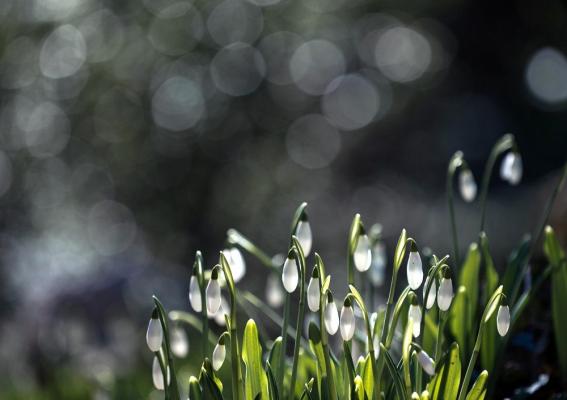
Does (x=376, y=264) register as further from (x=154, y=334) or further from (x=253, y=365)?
(x=154, y=334)

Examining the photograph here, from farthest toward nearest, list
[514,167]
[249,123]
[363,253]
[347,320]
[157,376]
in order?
1. [249,123]
2. [514,167]
3. [157,376]
4. [363,253]
5. [347,320]

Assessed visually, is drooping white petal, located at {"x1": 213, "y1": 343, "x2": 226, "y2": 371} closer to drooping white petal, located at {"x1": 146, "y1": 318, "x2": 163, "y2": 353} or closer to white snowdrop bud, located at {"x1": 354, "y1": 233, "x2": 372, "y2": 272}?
drooping white petal, located at {"x1": 146, "y1": 318, "x2": 163, "y2": 353}

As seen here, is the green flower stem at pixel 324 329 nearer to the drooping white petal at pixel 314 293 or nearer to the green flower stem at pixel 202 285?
the drooping white petal at pixel 314 293

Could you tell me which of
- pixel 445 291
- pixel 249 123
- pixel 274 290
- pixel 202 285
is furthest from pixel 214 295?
pixel 249 123

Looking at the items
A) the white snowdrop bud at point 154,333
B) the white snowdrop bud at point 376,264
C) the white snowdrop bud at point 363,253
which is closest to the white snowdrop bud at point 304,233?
the white snowdrop bud at point 363,253

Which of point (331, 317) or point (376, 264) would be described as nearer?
point (331, 317)

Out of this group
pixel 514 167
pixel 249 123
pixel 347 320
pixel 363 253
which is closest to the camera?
pixel 347 320

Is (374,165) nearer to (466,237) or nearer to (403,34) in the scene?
(403,34)

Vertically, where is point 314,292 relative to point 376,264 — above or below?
above
